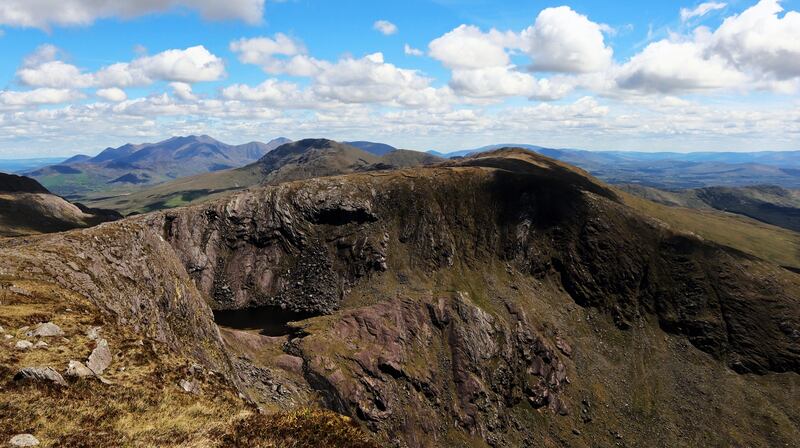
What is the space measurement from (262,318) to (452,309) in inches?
2152

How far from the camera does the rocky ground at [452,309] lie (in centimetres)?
5454

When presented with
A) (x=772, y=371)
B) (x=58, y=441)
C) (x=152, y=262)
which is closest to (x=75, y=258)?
(x=152, y=262)

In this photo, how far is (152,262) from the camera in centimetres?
6162

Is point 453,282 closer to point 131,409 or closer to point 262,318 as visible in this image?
point 262,318

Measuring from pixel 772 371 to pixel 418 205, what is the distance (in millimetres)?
107997

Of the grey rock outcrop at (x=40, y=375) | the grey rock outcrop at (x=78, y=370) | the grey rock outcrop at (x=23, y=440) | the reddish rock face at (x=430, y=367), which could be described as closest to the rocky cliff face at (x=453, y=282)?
the reddish rock face at (x=430, y=367)

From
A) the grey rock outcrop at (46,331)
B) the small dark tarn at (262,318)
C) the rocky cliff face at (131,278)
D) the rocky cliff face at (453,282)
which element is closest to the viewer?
the grey rock outcrop at (46,331)

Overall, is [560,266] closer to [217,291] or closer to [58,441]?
[217,291]

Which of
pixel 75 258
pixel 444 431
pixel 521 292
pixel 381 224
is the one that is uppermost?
pixel 75 258

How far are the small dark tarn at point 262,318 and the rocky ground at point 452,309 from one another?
3.85 m

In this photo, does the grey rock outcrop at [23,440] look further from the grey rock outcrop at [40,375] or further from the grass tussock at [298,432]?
the grass tussock at [298,432]

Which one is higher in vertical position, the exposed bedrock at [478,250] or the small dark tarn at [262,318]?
the exposed bedrock at [478,250]

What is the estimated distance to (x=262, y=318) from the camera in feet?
406

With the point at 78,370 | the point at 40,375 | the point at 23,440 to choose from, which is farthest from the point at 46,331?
the point at 23,440
